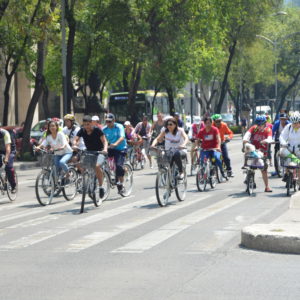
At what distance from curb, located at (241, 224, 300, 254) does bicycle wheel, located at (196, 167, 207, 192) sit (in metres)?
8.36

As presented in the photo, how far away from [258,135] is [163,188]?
3.63 metres

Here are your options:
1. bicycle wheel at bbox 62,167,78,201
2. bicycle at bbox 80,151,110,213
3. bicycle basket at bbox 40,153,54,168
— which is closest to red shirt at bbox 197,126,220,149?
bicycle wheel at bbox 62,167,78,201

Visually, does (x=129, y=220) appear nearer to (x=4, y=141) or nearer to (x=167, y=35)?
(x=4, y=141)

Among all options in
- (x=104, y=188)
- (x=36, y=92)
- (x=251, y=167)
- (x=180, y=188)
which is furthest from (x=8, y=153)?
(x=36, y=92)

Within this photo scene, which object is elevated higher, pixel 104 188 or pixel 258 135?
pixel 258 135

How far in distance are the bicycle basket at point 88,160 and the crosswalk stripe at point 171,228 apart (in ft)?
6.54

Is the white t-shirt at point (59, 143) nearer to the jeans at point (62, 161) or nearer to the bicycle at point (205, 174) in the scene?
the jeans at point (62, 161)

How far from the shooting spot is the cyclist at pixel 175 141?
16.5 m

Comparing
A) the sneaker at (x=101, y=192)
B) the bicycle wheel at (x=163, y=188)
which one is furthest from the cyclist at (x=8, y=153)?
the bicycle wheel at (x=163, y=188)

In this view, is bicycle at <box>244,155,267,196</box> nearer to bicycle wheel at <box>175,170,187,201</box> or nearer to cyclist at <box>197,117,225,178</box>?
bicycle wheel at <box>175,170,187,201</box>

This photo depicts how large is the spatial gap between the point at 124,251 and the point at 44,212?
5.03 m

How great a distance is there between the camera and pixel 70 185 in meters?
16.9

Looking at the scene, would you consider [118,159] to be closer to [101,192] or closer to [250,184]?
[101,192]

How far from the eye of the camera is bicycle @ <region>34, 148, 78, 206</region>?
52.5 ft
